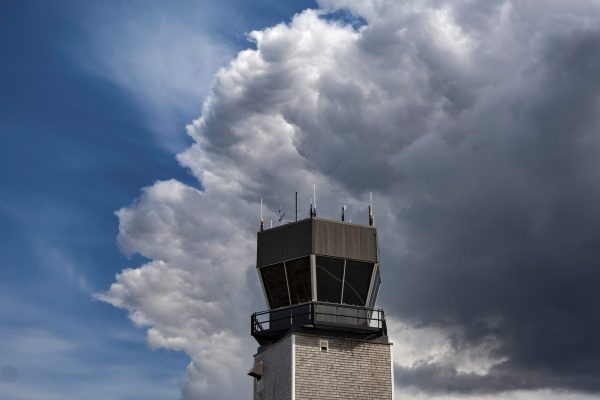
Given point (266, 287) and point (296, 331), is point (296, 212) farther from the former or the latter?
point (296, 331)

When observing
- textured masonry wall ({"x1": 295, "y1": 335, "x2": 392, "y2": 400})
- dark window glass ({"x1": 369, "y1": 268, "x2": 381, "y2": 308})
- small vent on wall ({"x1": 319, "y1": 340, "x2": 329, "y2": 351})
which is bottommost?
textured masonry wall ({"x1": 295, "y1": 335, "x2": 392, "y2": 400})

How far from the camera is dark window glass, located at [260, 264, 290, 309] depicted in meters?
57.6

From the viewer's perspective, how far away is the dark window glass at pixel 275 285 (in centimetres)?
5756

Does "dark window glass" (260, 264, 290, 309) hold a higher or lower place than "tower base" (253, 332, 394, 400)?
higher

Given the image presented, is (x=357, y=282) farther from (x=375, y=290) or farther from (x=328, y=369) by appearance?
(x=328, y=369)

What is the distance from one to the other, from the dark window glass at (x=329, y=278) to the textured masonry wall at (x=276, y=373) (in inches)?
154

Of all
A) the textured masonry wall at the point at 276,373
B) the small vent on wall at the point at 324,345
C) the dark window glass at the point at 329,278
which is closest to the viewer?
the textured masonry wall at the point at 276,373

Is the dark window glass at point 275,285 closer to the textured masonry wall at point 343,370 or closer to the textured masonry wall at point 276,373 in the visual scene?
the textured masonry wall at point 276,373

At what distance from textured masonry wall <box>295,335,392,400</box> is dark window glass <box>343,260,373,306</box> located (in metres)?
3.08

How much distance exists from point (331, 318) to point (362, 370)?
12.1 ft

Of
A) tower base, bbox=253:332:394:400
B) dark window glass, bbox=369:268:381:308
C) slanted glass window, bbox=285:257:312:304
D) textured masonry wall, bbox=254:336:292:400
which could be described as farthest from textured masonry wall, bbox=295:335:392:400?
slanted glass window, bbox=285:257:312:304

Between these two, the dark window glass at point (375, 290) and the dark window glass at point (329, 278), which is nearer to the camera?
the dark window glass at point (329, 278)

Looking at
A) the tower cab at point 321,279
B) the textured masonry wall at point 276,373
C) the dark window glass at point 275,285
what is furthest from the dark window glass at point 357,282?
the textured masonry wall at point 276,373

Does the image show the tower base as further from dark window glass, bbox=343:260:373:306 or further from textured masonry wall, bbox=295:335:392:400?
dark window glass, bbox=343:260:373:306
